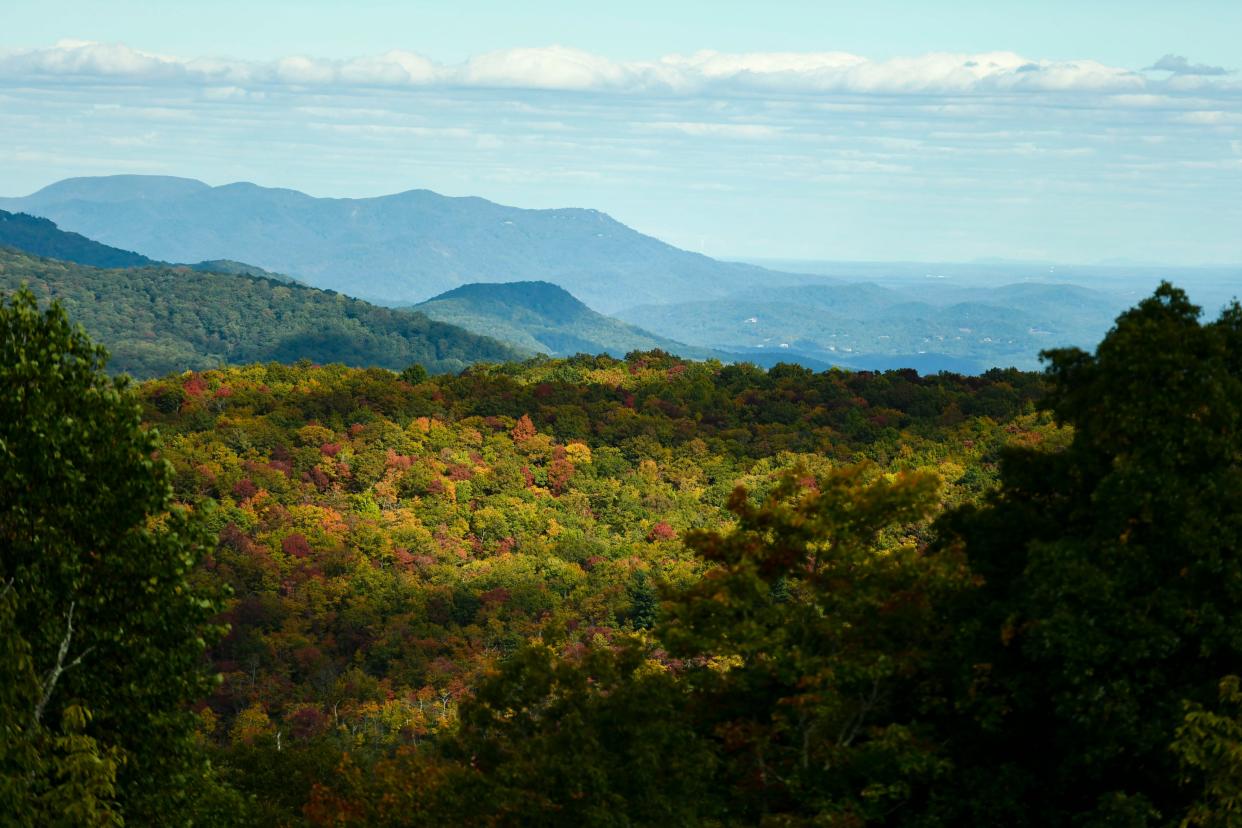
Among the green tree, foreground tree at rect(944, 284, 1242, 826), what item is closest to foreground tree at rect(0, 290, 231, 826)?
the green tree

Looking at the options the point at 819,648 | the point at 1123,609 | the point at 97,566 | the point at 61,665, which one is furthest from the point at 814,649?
the point at 61,665

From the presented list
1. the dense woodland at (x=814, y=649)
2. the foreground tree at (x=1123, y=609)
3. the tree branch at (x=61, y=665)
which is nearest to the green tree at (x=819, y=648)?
the dense woodland at (x=814, y=649)

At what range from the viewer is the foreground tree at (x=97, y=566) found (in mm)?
14625

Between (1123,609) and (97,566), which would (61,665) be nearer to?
(97,566)

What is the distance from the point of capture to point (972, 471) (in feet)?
254

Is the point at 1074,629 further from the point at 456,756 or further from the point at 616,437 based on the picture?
the point at 616,437

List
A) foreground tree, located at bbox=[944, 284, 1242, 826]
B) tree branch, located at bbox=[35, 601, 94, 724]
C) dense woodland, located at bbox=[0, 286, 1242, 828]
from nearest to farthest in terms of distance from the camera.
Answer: tree branch, located at bbox=[35, 601, 94, 724]
dense woodland, located at bbox=[0, 286, 1242, 828]
foreground tree, located at bbox=[944, 284, 1242, 826]

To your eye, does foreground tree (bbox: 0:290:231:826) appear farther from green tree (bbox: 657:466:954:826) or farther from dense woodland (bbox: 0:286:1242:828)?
green tree (bbox: 657:466:954:826)

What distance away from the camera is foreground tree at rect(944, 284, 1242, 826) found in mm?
15219

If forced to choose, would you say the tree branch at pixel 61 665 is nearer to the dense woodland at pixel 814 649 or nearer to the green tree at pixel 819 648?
the dense woodland at pixel 814 649

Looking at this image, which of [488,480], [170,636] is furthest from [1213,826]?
[488,480]

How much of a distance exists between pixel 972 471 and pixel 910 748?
207 ft

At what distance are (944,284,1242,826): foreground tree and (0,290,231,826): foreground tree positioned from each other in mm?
9566

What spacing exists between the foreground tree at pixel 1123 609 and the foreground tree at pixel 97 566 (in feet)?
31.4
